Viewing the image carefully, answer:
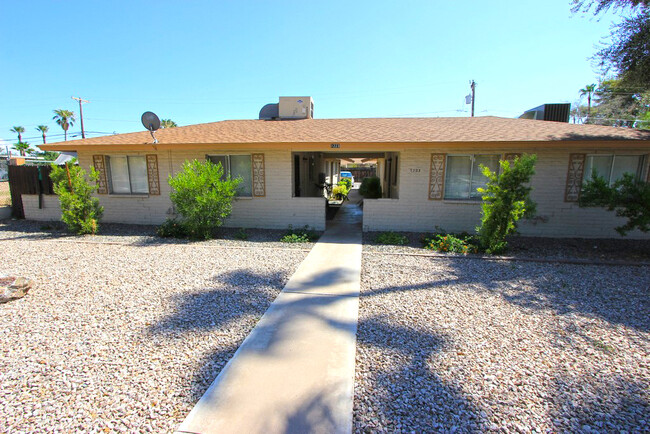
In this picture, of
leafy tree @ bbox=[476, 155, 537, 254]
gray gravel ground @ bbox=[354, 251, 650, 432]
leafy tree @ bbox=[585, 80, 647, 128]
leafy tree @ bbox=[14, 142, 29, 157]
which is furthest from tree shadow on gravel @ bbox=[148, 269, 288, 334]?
leafy tree @ bbox=[14, 142, 29, 157]

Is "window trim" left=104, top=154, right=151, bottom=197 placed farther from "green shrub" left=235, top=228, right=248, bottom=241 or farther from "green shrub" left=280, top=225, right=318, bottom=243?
"green shrub" left=280, top=225, right=318, bottom=243

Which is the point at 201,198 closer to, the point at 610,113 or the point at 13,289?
the point at 13,289

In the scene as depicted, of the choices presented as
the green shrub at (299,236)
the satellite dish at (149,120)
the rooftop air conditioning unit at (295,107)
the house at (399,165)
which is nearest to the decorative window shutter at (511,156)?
the house at (399,165)

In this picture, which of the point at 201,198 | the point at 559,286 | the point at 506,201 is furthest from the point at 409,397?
the point at 201,198

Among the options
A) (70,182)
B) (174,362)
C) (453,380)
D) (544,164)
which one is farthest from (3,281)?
(544,164)

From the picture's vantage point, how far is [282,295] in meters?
4.47

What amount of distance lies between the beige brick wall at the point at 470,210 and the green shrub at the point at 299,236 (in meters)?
1.62

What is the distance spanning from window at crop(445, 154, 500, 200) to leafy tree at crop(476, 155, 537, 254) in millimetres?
1693

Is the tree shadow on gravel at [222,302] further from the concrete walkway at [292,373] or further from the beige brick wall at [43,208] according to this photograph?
the beige brick wall at [43,208]

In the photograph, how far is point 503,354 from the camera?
10.1 feet

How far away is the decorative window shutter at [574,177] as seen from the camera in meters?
7.70

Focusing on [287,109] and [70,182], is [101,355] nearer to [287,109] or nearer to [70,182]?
[70,182]

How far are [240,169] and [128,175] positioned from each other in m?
3.63

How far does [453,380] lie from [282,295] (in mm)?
2521
